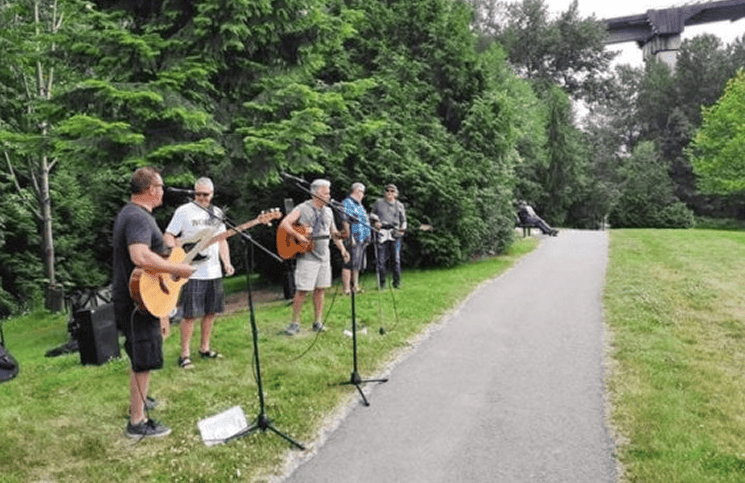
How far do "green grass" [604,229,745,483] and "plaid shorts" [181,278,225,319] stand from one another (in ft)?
14.0

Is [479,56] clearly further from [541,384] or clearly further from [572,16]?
[572,16]

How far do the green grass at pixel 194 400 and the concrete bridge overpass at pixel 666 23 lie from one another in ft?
176

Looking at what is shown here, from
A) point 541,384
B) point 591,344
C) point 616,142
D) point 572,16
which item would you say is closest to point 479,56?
point 591,344

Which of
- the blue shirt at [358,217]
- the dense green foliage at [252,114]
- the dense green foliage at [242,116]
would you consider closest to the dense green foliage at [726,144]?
the dense green foliage at [242,116]

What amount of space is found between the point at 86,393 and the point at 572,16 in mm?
53031

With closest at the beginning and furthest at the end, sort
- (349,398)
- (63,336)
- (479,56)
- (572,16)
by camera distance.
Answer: (349,398), (63,336), (479,56), (572,16)

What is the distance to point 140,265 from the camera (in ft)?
14.2

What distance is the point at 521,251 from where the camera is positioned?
17688mm

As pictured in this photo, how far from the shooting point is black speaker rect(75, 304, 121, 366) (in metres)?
6.91

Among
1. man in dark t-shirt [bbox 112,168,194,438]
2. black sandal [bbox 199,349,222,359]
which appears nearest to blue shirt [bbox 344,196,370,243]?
black sandal [bbox 199,349,222,359]

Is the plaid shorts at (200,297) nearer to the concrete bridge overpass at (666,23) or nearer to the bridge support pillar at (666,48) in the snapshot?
the concrete bridge overpass at (666,23)

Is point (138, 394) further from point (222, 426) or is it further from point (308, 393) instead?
point (308, 393)

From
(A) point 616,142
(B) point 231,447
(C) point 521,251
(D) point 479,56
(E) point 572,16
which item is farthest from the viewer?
(A) point 616,142

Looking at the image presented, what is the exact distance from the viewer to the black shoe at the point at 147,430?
15.7 feet
